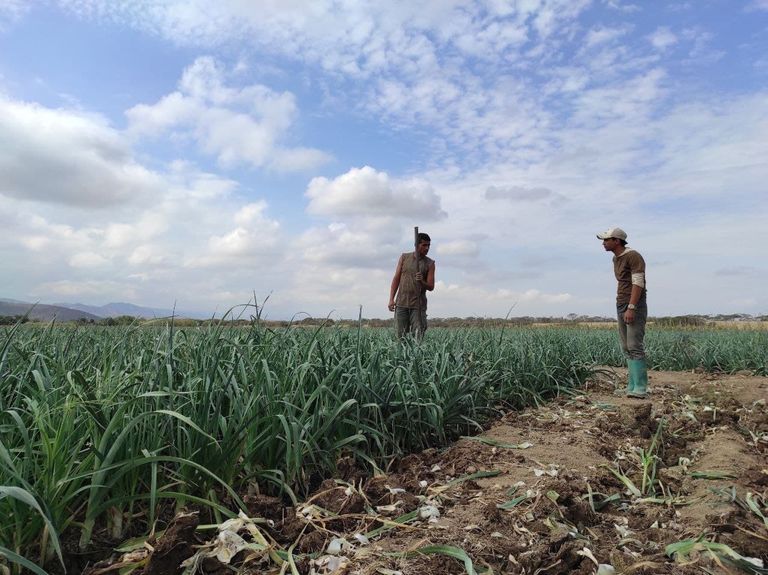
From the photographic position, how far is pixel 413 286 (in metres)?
7.22

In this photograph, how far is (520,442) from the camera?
340 centimetres

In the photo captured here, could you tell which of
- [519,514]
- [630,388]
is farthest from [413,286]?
[519,514]

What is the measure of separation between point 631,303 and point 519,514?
3.97 m

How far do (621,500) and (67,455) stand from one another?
2.55 m

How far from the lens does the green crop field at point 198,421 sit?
182 cm

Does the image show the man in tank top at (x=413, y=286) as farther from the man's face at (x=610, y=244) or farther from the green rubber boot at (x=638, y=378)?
the green rubber boot at (x=638, y=378)

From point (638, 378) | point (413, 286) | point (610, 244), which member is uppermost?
point (610, 244)

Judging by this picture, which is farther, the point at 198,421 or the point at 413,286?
the point at 413,286

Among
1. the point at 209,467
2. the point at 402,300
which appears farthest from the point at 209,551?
the point at 402,300

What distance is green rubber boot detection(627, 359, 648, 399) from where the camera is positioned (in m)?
5.31

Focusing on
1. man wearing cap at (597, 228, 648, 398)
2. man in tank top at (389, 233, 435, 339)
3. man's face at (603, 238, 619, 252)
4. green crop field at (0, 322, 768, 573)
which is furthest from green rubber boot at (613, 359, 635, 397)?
man in tank top at (389, 233, 435, 339)

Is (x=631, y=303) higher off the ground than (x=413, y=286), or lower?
lower

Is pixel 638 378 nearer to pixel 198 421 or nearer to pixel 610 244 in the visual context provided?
pixel 610 244

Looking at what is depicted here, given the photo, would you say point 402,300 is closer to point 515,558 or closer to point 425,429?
point 425,429
